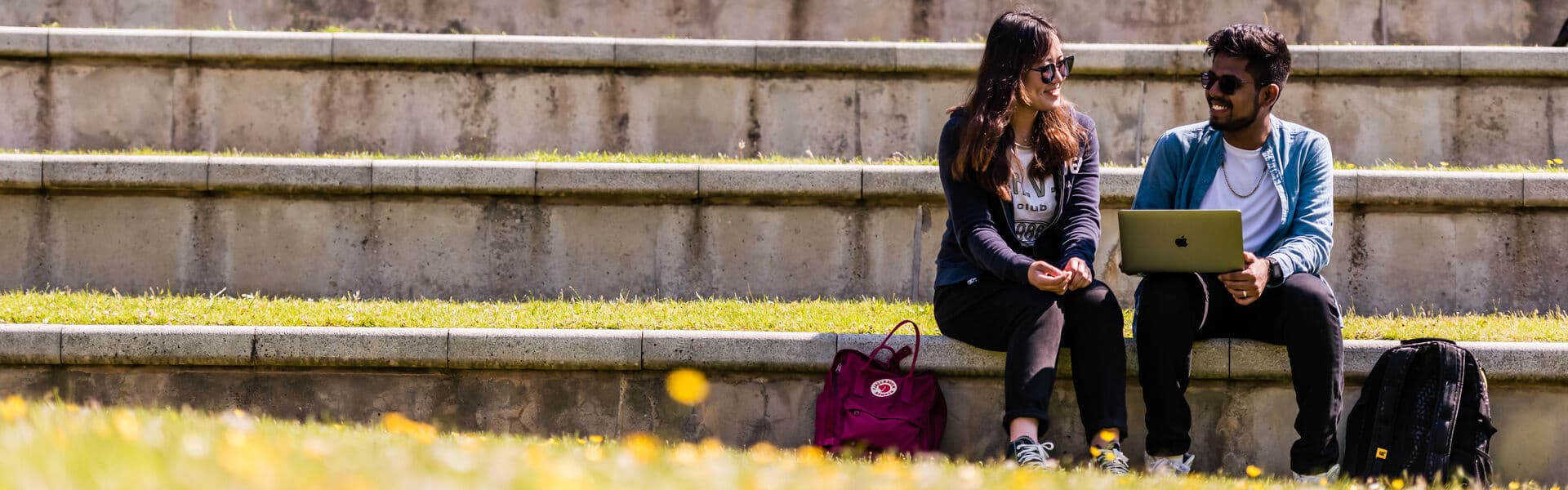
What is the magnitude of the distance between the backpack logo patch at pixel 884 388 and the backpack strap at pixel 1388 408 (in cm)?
153

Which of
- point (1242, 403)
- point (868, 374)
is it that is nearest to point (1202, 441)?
point (1242, 403)

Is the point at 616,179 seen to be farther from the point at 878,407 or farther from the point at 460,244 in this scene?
the point at 878,407

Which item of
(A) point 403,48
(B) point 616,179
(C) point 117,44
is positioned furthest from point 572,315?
(C) point 117,44

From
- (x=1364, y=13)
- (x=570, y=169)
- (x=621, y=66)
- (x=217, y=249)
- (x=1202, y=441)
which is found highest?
(x=1364, y=13)

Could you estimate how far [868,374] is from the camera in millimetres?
4590

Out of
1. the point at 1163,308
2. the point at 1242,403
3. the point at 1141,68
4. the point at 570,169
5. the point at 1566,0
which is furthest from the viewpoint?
the point at 1566,0

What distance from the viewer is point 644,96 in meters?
7.37

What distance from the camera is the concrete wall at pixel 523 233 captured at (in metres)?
6.16

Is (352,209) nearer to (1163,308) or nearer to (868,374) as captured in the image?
(868,374)

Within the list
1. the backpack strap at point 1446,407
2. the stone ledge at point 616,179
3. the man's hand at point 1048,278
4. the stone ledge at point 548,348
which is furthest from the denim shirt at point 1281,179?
the stone ledge at point 616,179

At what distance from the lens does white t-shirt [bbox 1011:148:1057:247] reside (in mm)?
4875

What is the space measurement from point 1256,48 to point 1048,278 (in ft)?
3.91

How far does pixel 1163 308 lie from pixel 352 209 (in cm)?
364

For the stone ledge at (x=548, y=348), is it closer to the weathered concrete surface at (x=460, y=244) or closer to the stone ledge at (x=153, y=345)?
the stone ledge at (x=153, y=345)
